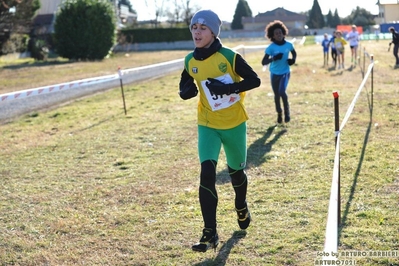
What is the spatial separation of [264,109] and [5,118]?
6.57 metres

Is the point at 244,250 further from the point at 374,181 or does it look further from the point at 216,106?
the point at 374,181

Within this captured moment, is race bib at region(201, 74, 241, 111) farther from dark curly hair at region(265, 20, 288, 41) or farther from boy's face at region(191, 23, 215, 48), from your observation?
dark curly hair at region(265, 20, 288, 41)

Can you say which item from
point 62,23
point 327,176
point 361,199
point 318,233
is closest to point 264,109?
point 327,176

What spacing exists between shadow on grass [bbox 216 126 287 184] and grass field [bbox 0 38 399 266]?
2 cm

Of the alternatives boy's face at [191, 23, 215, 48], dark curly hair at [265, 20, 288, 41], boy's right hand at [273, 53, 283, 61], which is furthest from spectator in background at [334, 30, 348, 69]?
boy's face at [191, 23, 215, 48]

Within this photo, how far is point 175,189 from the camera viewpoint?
22.8 feet

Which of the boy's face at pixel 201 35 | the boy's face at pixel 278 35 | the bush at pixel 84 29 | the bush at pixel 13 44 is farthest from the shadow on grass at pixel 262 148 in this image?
the bush at pixel 13 44

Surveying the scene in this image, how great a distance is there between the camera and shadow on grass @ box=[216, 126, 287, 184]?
7.45m

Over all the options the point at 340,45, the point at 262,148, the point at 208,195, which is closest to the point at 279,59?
the point at 262,148

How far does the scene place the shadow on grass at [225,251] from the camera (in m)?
4.56

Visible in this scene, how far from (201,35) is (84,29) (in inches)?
1379

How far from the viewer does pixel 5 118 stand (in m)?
14.3

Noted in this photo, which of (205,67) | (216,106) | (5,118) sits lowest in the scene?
(5,118)

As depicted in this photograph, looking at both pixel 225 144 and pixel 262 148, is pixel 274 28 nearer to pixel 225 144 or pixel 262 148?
pixel 262 148
